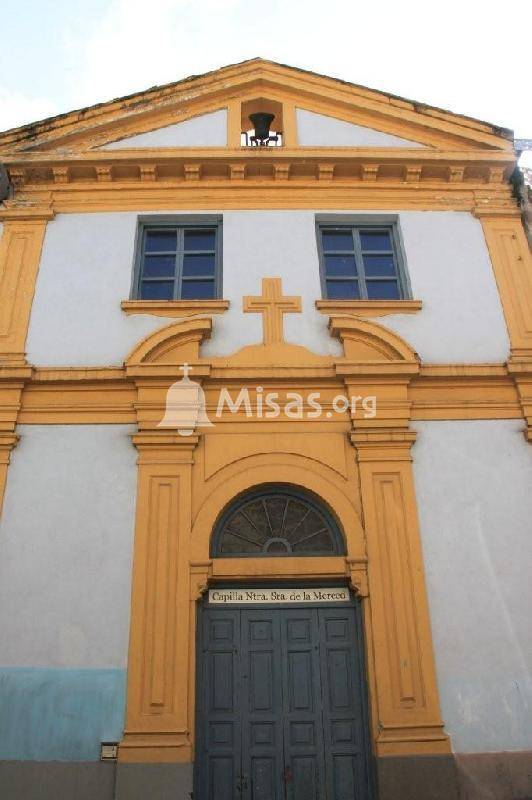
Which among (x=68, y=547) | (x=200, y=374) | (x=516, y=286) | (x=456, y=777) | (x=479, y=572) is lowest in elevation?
(x=456, y=777)

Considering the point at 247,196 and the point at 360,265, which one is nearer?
the point at 360,265

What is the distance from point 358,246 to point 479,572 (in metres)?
4.66

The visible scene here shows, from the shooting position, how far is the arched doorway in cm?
670

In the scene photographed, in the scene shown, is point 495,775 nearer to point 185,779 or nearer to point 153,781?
point 185,779

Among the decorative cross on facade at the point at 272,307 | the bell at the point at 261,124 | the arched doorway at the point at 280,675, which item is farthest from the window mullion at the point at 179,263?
the arched doorway at the point at 280,675

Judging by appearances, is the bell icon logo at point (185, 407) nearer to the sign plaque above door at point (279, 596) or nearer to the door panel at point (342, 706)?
the sign plaque above door at point (279, 596)

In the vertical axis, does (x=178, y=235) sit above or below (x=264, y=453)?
above

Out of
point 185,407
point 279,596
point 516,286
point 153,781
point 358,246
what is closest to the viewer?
point 153,781

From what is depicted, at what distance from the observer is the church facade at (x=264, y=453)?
6723mm

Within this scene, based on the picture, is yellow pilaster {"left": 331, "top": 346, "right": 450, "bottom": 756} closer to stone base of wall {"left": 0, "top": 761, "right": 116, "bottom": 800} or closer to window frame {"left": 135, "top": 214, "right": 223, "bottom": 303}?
window frame {"left": 135, "top": 214, "right": 223, "bottom": 303}

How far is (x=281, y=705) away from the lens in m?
6.93

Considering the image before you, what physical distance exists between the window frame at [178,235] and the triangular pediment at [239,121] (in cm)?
118

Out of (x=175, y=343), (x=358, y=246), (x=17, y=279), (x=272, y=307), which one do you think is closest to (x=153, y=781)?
(x=175, y=343)

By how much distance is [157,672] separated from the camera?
6832mm
